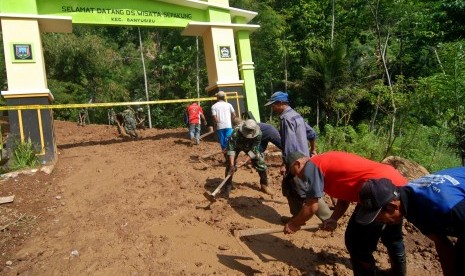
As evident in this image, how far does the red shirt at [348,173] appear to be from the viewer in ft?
10.0

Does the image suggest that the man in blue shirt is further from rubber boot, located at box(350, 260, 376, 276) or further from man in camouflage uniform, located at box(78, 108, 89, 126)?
man in camouflage uniform, located at box(78, 108, 89, 126)

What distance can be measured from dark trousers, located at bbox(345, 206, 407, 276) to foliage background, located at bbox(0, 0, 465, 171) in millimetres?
7978

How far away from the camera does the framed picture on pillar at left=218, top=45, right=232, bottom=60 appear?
9742 mm

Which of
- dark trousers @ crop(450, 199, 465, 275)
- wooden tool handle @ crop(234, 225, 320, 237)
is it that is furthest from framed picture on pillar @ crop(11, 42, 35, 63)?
dark trousers @ crop(450, 199, 465, 275)

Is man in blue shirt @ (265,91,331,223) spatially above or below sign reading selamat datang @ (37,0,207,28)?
below

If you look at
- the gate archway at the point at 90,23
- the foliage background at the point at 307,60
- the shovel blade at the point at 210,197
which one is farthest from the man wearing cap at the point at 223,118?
the foliage background at the point at 307,60

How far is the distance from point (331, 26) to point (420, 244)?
17.7 meters

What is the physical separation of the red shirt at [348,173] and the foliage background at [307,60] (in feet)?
26.2

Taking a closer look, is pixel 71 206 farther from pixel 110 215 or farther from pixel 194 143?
pixel 194 143

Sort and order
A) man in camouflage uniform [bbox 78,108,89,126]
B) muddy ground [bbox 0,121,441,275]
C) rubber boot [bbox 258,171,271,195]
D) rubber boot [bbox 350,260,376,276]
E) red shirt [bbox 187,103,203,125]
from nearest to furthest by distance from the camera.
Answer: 1. rubber boot [bbox 350,260,376,276]
2. muddy ground [bbox 0,121,441,275]
3. rubber boot [bbox 258,171,271,195]
4. red shirt [bbox 187,103,203,125]
5. man in camouflage uniform [bbox 78,108,89,126]

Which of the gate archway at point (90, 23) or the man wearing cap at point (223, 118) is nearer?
the gate archway at point (90, 23)

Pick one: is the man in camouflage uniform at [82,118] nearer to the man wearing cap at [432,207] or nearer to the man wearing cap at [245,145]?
the man wearing cap at [245,145]

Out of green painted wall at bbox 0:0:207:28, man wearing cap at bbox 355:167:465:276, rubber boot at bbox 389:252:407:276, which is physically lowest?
rubber boot at bbox 389:252:407:276

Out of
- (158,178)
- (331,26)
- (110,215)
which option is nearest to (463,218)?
(110,215)
